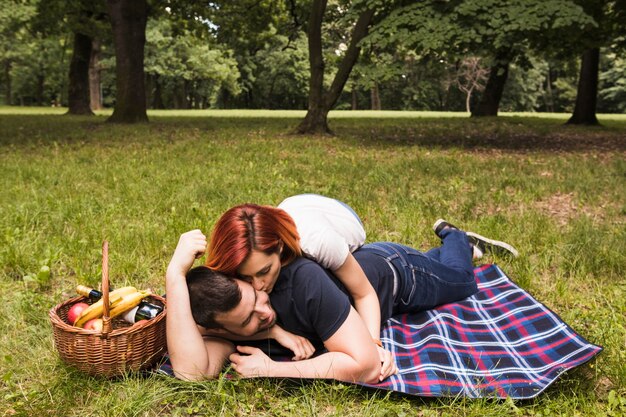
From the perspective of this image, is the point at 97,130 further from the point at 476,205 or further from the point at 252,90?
the point at 252,90

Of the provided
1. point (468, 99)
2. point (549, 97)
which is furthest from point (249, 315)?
point (549, 97)

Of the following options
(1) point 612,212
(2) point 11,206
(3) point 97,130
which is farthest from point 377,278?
(3) point 97,130

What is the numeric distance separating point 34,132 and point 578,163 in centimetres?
1261

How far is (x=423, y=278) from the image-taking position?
11.9ft

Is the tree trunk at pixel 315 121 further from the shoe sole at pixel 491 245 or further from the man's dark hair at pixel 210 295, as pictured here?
the man's dark hair at pixel 210 295

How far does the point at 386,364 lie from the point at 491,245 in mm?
2164

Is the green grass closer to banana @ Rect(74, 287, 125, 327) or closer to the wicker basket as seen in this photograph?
the wicker basket

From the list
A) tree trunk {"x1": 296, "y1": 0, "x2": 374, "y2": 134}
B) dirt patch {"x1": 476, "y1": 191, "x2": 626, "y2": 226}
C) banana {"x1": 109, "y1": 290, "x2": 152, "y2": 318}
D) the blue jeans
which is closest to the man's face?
banana {"x1": 109, "y1": 290, "x2": 152, "y2": 318}

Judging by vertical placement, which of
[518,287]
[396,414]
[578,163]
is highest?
[578,163]

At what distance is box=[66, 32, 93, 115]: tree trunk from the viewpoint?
24188 millimetres

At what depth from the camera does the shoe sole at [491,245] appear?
4488mm

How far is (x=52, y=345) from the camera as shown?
3.04 metres

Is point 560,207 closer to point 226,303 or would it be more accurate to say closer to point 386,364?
point 386,364

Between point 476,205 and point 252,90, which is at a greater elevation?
point 252,90
